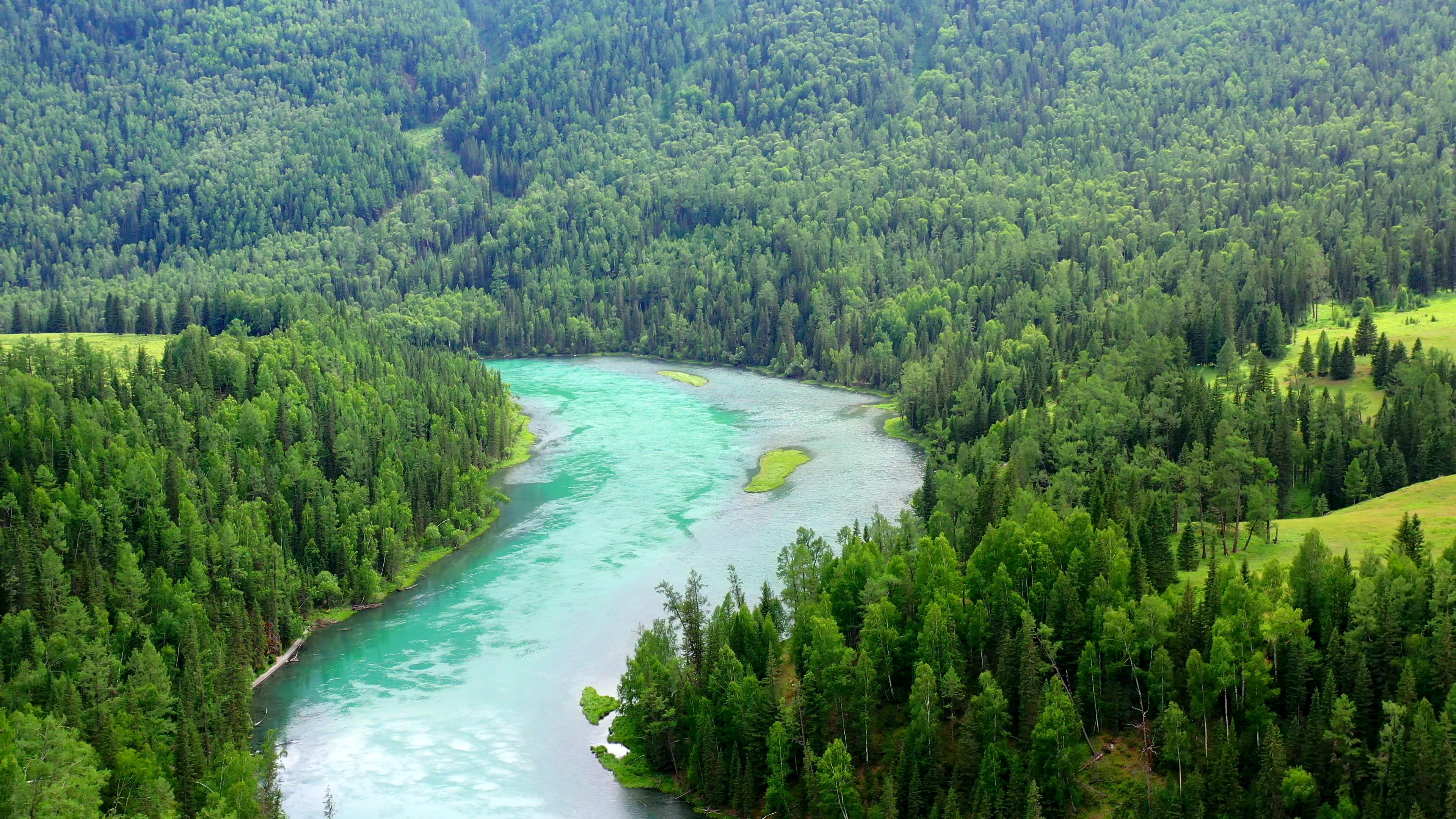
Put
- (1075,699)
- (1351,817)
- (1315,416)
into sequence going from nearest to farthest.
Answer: (1351,817) < (1075,699) < (1315,416)

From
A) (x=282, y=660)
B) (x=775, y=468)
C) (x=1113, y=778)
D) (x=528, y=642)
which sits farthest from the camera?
(x=775, y=468)

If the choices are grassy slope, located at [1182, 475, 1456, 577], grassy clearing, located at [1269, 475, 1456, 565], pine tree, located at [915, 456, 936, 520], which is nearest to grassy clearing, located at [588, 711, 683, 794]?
grassy slope, located at [1182, 475, 1456, 577]

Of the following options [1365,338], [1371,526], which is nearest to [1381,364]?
[1365,338]

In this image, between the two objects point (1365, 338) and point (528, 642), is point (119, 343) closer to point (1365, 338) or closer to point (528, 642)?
point (528, 642)

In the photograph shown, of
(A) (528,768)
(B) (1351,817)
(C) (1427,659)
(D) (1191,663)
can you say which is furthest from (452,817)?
(C) (1427,659)

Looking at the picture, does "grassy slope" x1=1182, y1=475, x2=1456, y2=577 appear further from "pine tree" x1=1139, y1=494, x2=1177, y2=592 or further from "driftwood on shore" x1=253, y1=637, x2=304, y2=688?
"driftwood on shore" x1=253, y1=637, x2=304, y2=688

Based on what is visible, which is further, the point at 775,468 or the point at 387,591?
the point at 775,468

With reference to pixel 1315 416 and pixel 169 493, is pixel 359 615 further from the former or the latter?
pixel 1315 416

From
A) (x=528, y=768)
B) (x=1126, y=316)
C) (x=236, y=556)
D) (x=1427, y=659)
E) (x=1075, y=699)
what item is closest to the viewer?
(x=1427, y=659)
